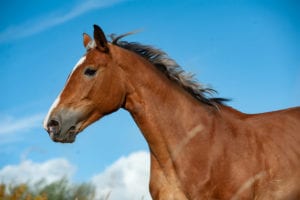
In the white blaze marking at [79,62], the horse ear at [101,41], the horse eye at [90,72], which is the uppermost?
the horse ear at [101,41]

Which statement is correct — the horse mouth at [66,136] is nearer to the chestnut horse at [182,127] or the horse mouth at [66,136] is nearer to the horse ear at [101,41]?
the chestnut horse at [182,127]

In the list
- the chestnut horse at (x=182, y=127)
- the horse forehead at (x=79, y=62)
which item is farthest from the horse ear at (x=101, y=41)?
the horse forehead at (x=79, y=62)

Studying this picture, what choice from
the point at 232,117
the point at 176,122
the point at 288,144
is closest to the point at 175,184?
the point at 176,122

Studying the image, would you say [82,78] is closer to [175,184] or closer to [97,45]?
[97,45]

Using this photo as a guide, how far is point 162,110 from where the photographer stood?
6.69m

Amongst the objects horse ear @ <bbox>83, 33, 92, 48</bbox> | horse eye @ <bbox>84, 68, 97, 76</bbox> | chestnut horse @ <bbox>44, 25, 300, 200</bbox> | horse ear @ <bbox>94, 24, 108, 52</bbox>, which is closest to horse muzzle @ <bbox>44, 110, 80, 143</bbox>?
chestnut horse @ <bbox>44, 25, 300, 200</bbox>

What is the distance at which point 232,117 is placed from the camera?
6859mm

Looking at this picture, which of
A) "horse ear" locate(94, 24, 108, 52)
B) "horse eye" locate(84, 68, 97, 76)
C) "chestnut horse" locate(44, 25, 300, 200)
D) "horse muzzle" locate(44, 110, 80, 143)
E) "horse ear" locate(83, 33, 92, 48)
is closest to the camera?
"chestnut horse" locate(44, 25, 300, 200)

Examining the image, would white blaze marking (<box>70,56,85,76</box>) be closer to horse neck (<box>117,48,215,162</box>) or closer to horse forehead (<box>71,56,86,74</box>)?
horse forehead (<box>71,56,86,74</box>)

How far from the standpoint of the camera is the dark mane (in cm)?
705

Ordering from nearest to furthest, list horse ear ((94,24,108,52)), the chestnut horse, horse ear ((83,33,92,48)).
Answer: the chestnut horse < horse ear ((94,24,108,52)) < horse ear ((83,33,92,48))

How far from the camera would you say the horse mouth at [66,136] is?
259 inches

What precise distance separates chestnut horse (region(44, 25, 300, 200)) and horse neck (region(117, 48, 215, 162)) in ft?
0.04

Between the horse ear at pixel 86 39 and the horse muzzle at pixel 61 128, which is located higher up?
the horse ear at pixel 86 39
